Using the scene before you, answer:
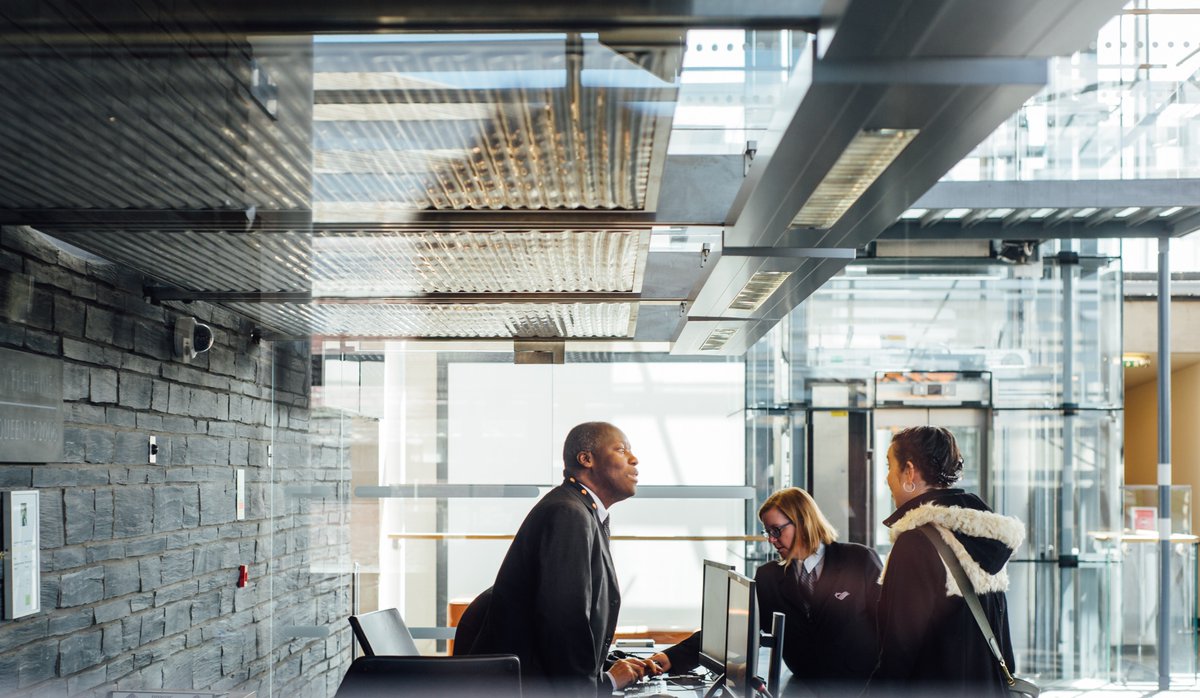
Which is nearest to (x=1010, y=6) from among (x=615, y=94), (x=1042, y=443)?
(x=615, y=94)

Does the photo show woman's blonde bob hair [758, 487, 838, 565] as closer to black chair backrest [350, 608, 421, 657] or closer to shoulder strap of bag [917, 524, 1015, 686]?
shoulder strap of bag [917, 524, 1015, 686]

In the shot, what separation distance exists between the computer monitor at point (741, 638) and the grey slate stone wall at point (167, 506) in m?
1.73

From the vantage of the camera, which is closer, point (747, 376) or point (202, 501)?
point (202, 501)

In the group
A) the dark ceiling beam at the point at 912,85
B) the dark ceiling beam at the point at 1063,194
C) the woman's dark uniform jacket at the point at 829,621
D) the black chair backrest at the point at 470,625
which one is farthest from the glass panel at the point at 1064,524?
the dark ceiling beam at the point at 912,85

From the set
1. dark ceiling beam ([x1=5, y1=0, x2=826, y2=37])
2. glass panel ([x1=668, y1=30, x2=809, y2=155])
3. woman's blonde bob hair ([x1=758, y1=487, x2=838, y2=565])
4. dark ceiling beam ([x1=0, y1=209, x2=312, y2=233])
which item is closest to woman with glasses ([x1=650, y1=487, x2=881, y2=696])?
woman's blonde bob hair ([x1=758, y1=487, x2=838, y2=565])

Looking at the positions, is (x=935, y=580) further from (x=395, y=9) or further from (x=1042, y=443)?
(x=1042, y=443)

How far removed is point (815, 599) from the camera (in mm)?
3693

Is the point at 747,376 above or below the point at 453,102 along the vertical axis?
below

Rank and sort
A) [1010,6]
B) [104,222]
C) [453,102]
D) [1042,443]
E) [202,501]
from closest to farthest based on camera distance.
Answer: [1010,6] < [453,102] < [104,222] < [202,501] < [1042,443]

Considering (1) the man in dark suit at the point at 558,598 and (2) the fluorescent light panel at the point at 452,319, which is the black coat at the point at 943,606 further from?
(2) the fluorescent light panel at the point at 452,319

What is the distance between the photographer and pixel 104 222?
8.55 ft

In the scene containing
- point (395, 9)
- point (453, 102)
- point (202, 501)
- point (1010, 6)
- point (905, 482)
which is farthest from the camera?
point (202, 501)

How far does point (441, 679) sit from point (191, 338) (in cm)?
185

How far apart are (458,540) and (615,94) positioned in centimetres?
366
